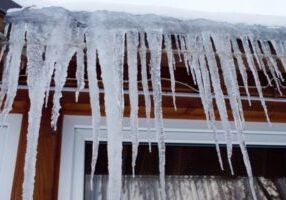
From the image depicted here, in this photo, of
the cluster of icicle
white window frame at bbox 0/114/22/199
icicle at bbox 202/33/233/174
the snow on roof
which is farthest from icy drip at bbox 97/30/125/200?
white window frame at bbox 0/114/22/199

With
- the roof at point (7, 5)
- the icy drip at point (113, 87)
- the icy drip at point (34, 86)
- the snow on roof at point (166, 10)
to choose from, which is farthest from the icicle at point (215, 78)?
the roof at point (7, 5)

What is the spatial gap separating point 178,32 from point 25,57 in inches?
20.4

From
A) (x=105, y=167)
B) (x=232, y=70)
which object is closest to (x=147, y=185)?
(x=105, y=167)

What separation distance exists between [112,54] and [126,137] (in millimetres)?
495

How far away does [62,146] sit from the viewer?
64.9 inches

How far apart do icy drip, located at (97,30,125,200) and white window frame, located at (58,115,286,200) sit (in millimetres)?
358

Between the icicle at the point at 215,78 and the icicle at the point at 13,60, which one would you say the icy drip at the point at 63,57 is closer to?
the icicle at the point at 13,60

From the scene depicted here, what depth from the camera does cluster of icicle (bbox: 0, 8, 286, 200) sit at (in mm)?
1290

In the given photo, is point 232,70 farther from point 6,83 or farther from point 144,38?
point 6,83

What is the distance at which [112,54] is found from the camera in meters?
1.33

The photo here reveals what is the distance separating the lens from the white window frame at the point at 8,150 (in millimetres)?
1518

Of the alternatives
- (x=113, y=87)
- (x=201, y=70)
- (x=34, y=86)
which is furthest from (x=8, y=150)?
(x=201, y=70)

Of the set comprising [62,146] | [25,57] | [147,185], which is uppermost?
[25,57]

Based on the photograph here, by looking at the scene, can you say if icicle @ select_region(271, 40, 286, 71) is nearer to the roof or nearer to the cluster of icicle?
the cluster of icicle
